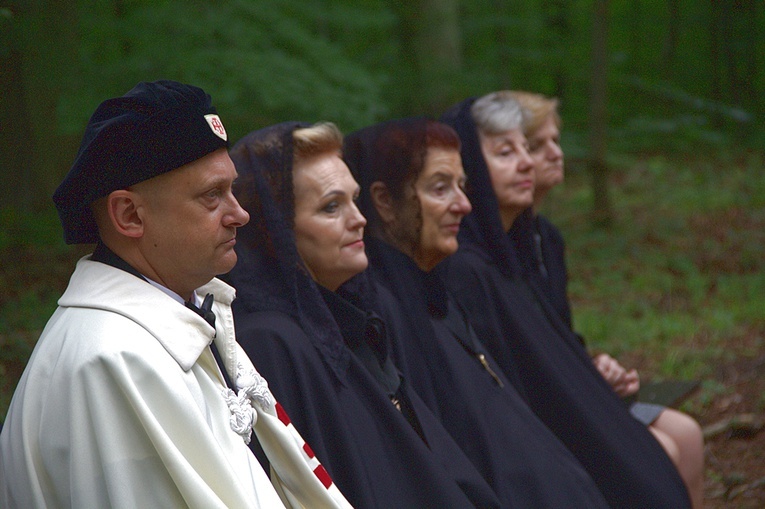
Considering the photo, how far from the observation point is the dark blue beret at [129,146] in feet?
6.77

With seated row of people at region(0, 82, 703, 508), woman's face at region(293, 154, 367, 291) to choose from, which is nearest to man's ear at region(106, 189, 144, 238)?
seated row of people at region(0, 82, 703, 508)

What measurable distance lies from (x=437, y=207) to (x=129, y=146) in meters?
2.12

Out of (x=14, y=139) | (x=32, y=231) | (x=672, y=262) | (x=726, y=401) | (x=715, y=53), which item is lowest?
(x=672, y=262)

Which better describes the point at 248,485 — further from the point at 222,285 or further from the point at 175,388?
the point at 222,285

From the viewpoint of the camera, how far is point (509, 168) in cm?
468

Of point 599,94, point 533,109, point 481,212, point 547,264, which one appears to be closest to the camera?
point 481,212

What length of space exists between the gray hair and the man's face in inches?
106

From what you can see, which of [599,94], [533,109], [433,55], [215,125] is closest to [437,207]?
[533,109]

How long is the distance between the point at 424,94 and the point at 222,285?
7807 millimetres

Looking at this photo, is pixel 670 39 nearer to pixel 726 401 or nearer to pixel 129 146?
pixel 726 401

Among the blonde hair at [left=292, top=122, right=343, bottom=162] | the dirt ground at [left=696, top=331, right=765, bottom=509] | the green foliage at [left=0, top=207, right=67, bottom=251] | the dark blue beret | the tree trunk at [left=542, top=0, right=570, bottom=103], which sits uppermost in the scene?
the dark blue beret

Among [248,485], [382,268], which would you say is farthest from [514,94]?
[248,485]

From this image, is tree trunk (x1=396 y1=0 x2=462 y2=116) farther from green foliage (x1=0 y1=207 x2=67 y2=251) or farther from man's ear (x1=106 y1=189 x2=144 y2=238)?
man's ear (x1=106 y1=189 x2=144 y2=238)

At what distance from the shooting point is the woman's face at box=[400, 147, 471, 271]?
13.0ft
